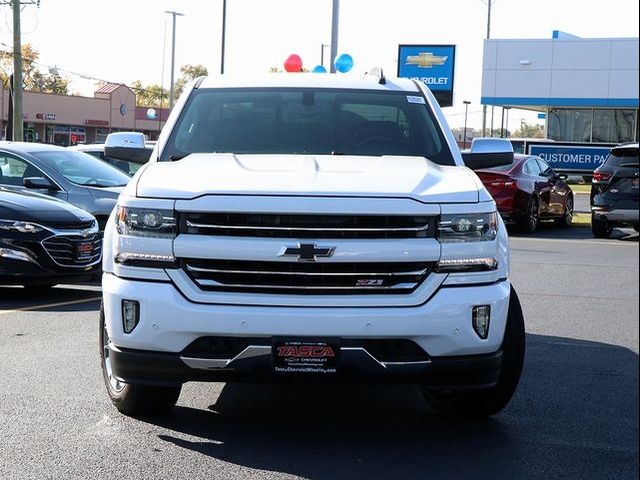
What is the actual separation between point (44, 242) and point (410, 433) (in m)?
5.69

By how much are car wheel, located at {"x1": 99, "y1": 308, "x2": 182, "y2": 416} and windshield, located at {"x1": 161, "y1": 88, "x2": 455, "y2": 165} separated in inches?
49.8

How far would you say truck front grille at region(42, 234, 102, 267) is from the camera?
9.84 meters

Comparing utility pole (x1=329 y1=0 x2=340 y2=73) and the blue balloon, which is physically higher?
utility pole (x1=329 y1=0 x2=340 y2=73)

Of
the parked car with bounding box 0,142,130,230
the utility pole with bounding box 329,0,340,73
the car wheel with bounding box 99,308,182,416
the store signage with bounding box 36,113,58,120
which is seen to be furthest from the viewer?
the store signage with bounding box 36,113,58,120

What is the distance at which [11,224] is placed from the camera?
9.75 meters

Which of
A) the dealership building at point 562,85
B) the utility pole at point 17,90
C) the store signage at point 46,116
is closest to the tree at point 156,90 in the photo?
the store signage at point 46,116

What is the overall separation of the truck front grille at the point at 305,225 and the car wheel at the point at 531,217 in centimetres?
1454

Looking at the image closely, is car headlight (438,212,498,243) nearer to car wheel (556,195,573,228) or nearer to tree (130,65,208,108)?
car wheel (556,195,573,228)

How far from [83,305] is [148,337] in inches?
206

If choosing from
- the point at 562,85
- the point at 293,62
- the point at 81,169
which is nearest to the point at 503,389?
the point at 81,169

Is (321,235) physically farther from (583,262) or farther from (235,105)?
(583,262)

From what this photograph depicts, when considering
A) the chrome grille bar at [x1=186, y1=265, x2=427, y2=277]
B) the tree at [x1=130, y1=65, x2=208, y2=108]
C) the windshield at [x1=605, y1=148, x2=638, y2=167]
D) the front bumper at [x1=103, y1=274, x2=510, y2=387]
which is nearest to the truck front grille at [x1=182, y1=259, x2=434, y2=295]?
the chrome grille bar at [x1=186, y1=265, x2=427, y2=277]

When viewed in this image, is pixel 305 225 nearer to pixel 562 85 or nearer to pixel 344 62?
pixel 344 62

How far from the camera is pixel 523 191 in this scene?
61.2 ft
